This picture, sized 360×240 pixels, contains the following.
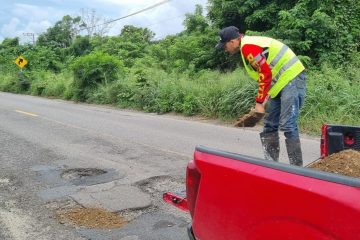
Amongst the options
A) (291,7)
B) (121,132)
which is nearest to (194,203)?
(121,132)

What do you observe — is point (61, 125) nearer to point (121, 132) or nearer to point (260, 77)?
point (121, 132)

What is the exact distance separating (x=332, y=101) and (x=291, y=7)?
664cm

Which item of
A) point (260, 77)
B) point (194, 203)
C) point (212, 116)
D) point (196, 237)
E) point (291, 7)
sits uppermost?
point (291, 7)

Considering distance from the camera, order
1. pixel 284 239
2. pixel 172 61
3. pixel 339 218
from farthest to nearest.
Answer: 1. pixel 172 61
2. pixel 284 239
3. pixel 339 218

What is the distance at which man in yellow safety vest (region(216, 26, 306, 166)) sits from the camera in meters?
4.49

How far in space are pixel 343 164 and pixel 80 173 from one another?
176 inches

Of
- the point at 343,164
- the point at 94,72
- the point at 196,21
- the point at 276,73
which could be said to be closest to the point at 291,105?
the point at 276,73

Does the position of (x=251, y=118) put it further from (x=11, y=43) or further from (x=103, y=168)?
(x=11, y=43)

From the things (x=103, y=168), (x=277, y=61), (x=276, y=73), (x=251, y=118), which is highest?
(x=277, y=61)

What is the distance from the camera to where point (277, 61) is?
459cm

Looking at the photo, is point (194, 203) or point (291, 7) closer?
point (194, 203)

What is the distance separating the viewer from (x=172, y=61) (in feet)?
72.7

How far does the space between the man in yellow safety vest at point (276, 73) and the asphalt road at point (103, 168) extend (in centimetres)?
140

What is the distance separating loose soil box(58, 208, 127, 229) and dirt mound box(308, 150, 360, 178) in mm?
2207
